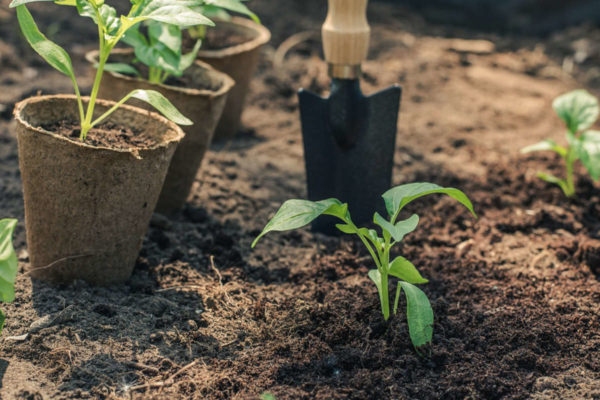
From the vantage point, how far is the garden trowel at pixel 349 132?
232 cm

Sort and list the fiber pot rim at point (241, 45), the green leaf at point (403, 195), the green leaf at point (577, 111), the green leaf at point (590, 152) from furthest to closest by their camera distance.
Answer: the fiber pot rim at point (241, 45) < the green leaf at point (577, 111) < the green leaf at point (590, 152) < the green leaf at point (403, 195)

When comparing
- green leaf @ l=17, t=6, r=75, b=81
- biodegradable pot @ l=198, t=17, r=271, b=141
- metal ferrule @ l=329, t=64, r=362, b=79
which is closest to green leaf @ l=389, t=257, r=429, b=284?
metal ferrule @ l=329, t=64, r=362, b=79

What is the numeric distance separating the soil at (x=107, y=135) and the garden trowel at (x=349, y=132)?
2.15 ft

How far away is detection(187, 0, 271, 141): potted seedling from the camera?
9.74 ft

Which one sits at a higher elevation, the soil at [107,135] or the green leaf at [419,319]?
the soil at [107,135]

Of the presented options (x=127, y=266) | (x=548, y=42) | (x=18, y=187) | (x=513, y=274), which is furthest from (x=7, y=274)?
(x=548, y=42)

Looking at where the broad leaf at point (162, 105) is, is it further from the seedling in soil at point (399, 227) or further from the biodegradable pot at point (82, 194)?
the seedling in soil at point (399, 227)

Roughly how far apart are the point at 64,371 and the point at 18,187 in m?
1.12

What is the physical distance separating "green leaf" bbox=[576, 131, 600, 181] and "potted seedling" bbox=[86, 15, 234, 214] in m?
1.39

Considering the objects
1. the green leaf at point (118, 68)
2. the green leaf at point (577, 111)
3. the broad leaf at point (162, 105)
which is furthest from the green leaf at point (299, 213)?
the green leaf at point (577, 111)

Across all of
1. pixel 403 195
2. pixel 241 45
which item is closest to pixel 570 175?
pixel 403 195

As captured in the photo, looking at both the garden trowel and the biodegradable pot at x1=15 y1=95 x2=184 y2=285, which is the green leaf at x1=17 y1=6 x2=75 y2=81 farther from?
the garden trowel

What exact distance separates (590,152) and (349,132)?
0.96 meters

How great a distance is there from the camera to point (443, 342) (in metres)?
1.78
